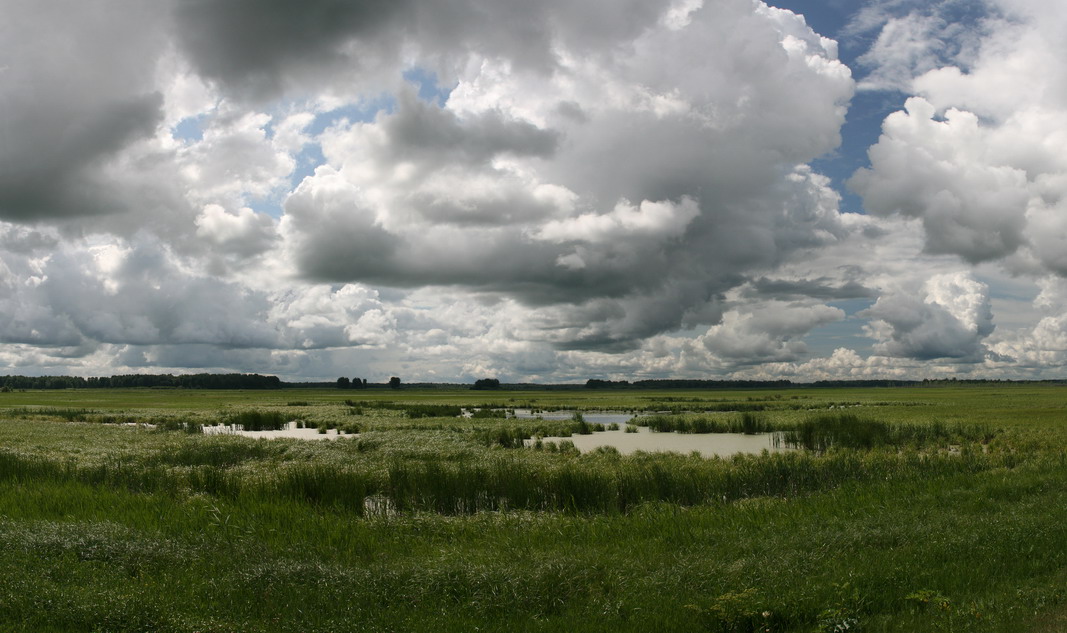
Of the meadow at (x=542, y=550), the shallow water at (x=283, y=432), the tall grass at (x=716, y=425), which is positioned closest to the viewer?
the meadow at (x=542, y=550)

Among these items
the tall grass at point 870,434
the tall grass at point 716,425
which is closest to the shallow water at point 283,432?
the tall grass at point 716,425

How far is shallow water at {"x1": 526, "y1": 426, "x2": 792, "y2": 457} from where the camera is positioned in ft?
115

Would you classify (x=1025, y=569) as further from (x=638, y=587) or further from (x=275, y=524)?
(x=275, y=524)

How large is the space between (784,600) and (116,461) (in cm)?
2461

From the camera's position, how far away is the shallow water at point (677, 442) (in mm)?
35181

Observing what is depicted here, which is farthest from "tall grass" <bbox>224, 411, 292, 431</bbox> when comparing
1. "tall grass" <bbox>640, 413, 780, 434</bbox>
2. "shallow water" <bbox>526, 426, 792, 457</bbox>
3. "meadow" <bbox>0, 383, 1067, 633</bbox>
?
"meadow" <bbox>0, 383, 1067, 633</bbox>

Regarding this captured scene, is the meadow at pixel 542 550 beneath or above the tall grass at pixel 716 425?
above

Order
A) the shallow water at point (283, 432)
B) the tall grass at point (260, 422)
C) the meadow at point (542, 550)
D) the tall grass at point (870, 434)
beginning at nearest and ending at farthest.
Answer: the meadow at point (542, 550) < the tall grass at point (870, 434) < the shallow water at point (283, 432) < the tall grass at point (260, 422)

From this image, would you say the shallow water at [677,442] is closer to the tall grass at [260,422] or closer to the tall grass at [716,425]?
the tall grass at [716,425]

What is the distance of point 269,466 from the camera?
23.8m

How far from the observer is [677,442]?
4062cm

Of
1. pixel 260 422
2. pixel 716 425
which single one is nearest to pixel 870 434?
pixel 716 425

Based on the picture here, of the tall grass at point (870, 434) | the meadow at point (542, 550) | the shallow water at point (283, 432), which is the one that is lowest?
the shallow water at point (283, 432)

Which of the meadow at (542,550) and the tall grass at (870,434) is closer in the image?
the meadow at (542,550)
